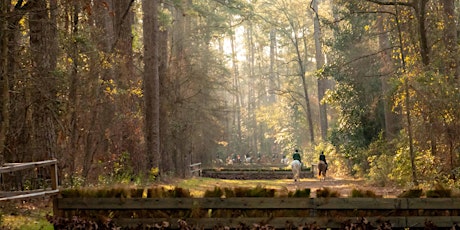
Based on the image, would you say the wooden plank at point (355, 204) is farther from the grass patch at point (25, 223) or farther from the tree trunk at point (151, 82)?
the tree trunk at point (151, 82)

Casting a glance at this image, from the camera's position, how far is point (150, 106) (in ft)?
83.2

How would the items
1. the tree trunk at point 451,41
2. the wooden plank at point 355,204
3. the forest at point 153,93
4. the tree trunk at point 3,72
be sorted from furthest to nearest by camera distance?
the tree trunk at point 451,41 → the forest at point 153,93 → the tree trunk at point 3,72 → the wooden plank at point 355,204

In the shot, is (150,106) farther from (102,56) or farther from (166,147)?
(102,56)

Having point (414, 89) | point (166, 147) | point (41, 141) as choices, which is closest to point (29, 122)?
point (41, 141)

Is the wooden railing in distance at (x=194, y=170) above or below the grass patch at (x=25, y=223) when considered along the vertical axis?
above

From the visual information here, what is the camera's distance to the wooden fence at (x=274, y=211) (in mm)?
9242

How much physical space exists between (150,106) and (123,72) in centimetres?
396

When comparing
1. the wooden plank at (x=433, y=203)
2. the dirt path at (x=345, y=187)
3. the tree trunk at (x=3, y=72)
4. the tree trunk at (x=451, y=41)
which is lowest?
the dirt path at (x=345, y=187)

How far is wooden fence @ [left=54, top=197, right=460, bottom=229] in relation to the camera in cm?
924

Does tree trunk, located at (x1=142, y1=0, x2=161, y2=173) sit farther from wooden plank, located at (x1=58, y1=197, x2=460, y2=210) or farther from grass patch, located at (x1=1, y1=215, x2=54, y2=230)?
wooden plank, located at (x1=58, y1=197, x2=460, y2=210)

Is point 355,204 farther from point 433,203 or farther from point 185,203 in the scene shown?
point 185,203

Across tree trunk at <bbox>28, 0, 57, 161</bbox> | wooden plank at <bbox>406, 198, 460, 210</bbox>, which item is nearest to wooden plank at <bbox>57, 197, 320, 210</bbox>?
wooden plank at <bbox>406, 198, 460, 210</bbox>

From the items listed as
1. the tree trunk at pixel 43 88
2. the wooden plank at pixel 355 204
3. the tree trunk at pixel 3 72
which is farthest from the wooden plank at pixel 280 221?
the tree trunk at pixel 43 88

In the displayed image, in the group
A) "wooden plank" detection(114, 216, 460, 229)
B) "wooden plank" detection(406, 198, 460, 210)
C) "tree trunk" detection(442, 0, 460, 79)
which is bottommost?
"wooden plank" detection(114, 216, 460, 229)
